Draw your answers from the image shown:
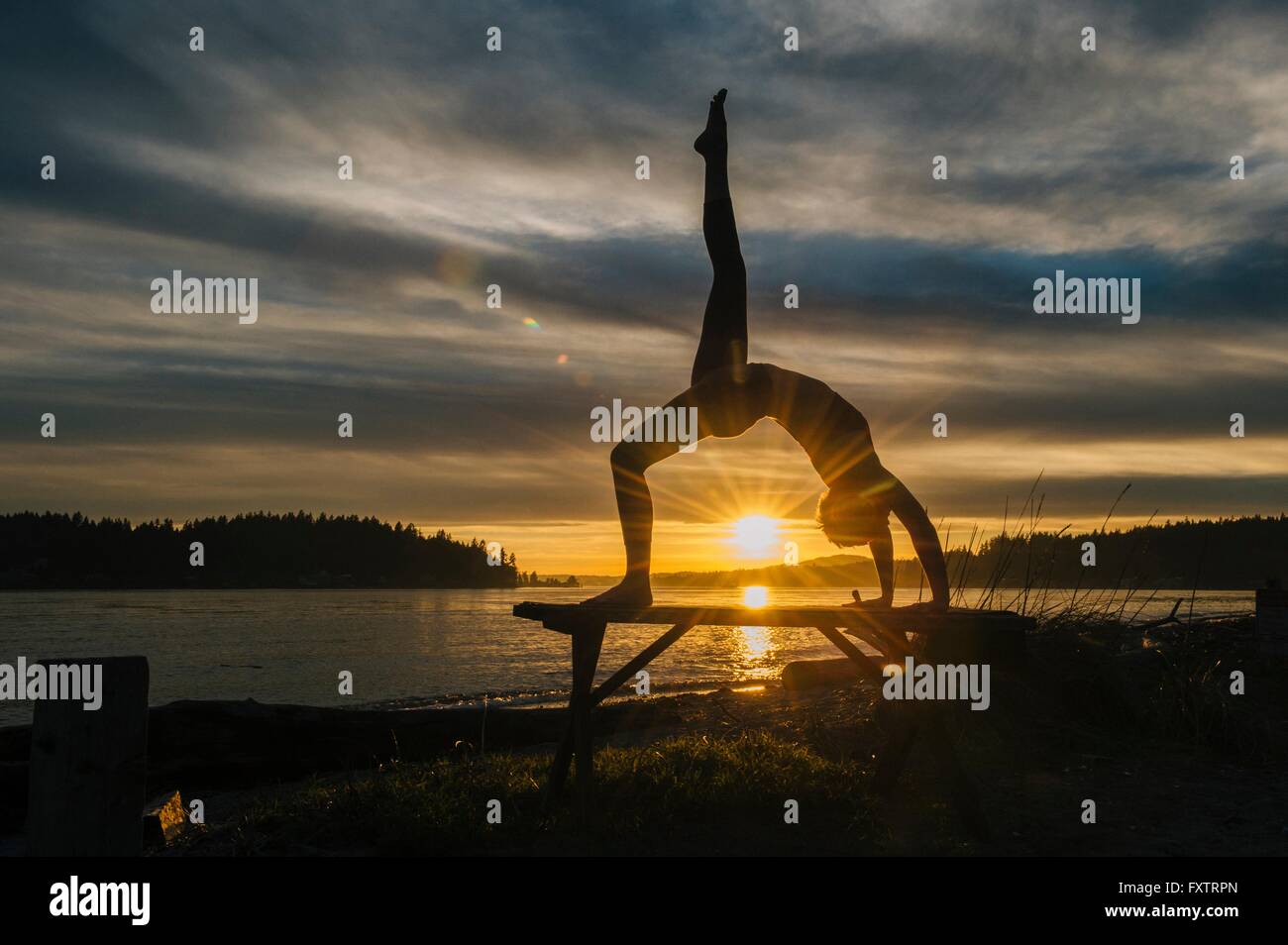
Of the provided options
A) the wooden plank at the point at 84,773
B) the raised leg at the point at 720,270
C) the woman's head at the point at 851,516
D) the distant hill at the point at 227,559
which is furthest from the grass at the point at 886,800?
the distant hill at the point at 227,559

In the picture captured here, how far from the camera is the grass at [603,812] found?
18.9 ft

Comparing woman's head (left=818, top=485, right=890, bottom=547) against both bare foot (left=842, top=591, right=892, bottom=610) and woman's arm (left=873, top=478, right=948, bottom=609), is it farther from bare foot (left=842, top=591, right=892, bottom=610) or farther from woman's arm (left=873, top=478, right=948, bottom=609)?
bare foot (left=842, top=591, right=892, bottom=610)

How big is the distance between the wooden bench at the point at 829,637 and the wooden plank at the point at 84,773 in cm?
255

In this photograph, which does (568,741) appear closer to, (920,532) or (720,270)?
(920,532)

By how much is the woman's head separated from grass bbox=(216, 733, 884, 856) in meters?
2.08

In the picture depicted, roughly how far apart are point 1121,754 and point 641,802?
538cm

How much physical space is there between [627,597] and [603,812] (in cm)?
157

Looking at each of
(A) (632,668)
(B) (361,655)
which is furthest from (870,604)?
(B) (361,655)

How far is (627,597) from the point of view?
6117 mm

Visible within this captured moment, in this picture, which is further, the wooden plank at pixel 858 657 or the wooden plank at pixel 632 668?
the wooden plank at pixel 858 657

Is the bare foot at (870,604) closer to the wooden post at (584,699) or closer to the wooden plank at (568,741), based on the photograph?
the wooden plank at (568,741)
